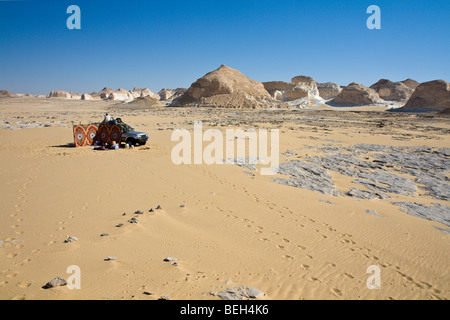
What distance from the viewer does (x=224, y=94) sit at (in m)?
75.7

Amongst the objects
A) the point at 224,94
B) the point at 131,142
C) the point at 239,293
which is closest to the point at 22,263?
the point at 239,293

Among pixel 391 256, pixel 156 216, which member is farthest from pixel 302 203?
pixel 156 216

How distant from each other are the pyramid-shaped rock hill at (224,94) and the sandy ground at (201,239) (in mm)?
64141

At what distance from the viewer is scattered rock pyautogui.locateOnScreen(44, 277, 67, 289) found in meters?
3.35

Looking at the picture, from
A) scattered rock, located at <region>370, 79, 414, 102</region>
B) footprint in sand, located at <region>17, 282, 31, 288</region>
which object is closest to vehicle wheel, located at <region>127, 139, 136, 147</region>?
footprint in sand, located at <region>17, 282, 31, 288</region>

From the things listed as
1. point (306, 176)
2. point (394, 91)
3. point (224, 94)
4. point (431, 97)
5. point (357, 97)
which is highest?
point (394, 91)

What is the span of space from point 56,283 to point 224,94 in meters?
75.6

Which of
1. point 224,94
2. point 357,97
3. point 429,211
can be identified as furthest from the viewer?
point 357,97

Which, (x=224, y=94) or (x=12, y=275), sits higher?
(x=224, y=94)

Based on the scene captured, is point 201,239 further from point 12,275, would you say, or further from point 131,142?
point 131,142
